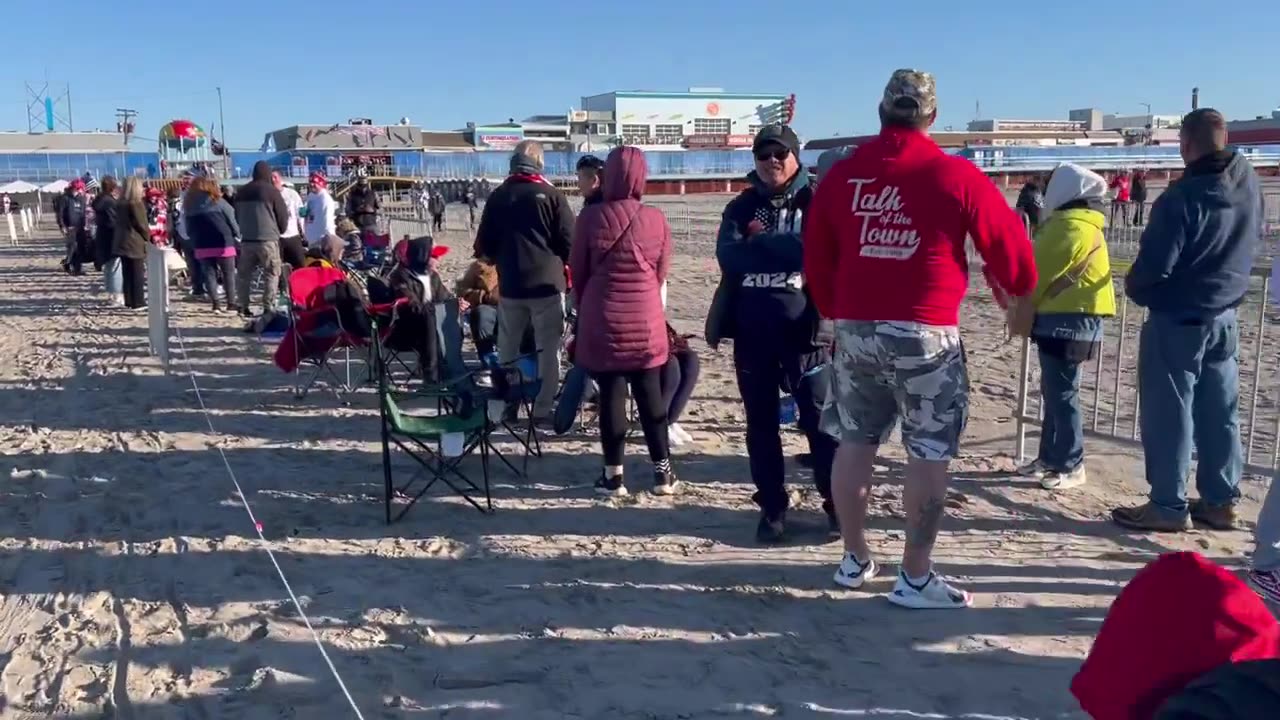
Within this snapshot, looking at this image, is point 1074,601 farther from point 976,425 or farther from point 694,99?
point 694,99

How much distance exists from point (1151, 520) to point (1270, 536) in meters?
1.23

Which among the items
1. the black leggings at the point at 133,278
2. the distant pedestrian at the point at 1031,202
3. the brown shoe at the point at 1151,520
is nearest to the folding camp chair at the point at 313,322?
the brown shoe at the point at 1151,520

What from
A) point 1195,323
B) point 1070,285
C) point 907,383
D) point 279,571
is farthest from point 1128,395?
point 279,571

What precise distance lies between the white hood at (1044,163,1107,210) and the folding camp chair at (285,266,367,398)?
4.34m

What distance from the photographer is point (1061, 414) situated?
4.96 m

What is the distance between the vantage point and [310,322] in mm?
6855

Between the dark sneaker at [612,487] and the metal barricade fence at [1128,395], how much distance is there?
84.0 inches

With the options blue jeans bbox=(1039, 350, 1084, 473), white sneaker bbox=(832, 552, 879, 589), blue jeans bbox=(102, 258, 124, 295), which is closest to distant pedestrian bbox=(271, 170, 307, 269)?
blue jeans bbox=(102, 258, 124, 295)

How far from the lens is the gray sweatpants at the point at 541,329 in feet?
19.5

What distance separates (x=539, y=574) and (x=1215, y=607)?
111 inches

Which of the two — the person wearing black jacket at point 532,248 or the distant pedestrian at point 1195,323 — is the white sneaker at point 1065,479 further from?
the person wearing black jacket at point 532,248

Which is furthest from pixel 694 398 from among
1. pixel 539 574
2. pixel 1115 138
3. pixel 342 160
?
pixel 1115 138

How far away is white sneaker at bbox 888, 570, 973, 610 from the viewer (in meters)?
3.61

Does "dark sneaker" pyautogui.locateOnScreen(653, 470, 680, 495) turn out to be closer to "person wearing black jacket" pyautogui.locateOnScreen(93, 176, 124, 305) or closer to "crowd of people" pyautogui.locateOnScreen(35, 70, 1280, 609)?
"crowd of people" pyautogui.locateOnScreen(35, 70, 1280, 609)
